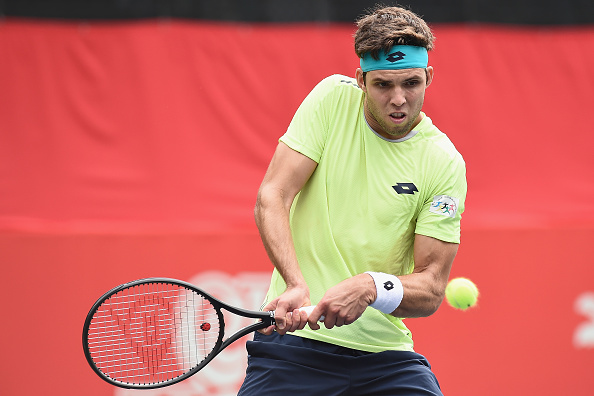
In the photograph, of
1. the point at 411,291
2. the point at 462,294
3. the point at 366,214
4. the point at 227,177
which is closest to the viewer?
the point at 411,291

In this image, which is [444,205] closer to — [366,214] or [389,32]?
[366,214]

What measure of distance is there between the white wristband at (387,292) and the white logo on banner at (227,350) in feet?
8.68

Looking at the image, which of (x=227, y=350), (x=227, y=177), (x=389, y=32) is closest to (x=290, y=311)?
(x=389, y=32)

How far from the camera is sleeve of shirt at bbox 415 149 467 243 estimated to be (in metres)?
3.27

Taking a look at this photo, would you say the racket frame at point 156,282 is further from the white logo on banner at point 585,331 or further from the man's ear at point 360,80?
the white logo on banner at point 585,331

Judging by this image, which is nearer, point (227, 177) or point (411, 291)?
point (411, 291)

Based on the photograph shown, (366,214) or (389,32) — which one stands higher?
(389,32)

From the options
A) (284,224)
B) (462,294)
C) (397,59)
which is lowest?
(462,294)

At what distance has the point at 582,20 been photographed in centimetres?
700

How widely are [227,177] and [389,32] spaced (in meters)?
3.33

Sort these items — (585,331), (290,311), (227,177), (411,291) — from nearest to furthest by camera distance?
1. (290,311)
2. (411,291)
3. (585,331)
4. (227,177)

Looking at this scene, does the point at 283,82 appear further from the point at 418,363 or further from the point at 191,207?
the point at 418,363

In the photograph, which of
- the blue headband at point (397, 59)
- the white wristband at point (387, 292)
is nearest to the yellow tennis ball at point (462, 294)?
the white wristband at point (387, 292)

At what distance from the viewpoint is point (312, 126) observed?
3.30 metres
